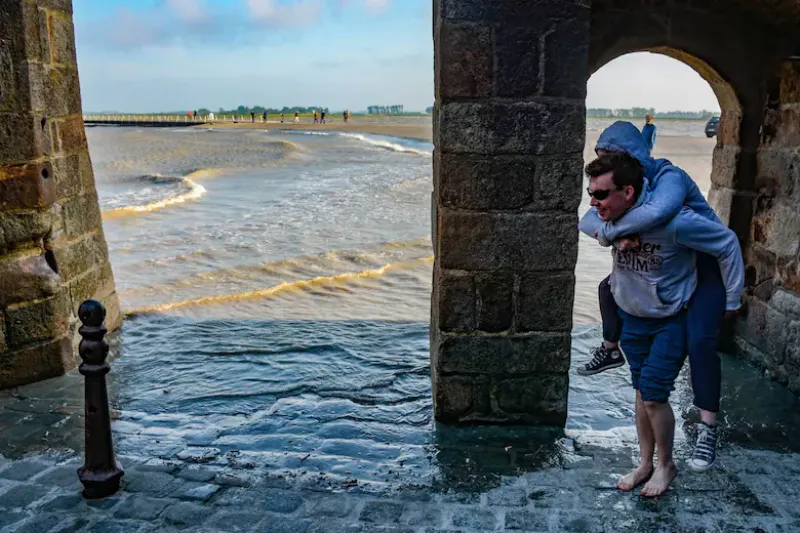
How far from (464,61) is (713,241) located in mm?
1816

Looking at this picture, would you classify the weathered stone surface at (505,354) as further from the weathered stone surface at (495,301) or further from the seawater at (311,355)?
the seawater at (311,355)

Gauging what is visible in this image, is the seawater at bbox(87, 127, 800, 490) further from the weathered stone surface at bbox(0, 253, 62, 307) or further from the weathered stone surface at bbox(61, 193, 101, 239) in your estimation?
the weathered stone surface at bbox(61, 193, 101, 239)

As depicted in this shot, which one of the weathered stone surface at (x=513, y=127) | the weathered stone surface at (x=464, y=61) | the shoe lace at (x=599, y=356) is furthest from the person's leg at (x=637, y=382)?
the weathered stone surface at (x=464, y=61)

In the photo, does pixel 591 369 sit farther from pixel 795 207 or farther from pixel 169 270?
pixel 169 270

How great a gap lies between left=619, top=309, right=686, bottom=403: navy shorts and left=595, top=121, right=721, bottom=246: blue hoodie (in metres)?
0.51

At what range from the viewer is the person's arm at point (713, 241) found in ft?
11.1

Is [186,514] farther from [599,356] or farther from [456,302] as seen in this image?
[599,356]

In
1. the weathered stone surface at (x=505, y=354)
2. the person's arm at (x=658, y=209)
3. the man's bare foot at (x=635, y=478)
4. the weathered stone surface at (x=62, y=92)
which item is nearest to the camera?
the person's arm at (x=658, y=209)

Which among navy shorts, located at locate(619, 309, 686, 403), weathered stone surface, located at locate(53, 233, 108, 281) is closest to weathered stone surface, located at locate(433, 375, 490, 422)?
navy shorts, located at locate(619, 309, 686, 403)

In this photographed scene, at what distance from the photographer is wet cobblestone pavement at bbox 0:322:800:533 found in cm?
359

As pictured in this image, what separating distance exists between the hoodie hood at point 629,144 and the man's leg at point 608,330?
716mm

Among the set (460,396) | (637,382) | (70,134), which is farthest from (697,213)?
(70,134)

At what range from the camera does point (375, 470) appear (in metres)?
4.16

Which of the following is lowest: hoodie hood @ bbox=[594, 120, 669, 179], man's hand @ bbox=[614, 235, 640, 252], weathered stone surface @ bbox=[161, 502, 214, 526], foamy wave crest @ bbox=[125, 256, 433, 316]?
foamy wave crest @ bbox=[125, 256, 433, 316]
